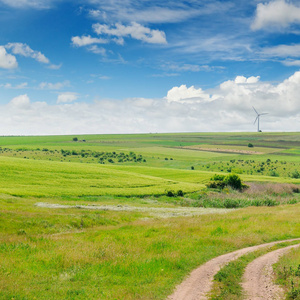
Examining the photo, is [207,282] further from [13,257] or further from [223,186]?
[223,186]

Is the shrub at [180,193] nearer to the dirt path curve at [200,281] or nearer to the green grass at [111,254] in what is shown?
the green grass at [111,254]

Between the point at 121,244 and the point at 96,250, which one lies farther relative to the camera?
the point at 121,244

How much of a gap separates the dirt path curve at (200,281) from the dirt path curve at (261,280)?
1487 millimetres

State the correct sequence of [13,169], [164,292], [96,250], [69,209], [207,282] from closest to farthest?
[164,292] → [207,282] → [96,250] → [69,209] → [13,169]

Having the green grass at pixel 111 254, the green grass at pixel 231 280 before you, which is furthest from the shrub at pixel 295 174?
the green grass at pixel 231 280

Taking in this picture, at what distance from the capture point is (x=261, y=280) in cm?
1702

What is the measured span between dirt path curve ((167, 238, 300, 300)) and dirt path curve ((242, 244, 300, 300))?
1.49 metres

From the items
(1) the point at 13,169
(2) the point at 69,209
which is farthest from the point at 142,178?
(2) the point at 69,209

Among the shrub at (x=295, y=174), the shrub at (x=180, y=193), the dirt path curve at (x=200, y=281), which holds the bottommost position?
the shrub at (x=295, y=174)

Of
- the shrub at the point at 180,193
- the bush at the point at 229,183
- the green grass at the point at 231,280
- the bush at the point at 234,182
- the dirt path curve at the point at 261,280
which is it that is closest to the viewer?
the green grass at the point at 231,280

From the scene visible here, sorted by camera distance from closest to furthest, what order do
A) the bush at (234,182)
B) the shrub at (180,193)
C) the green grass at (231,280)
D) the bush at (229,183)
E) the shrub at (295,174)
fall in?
the green grass at (231,280), the shrub at (180,193), the bush at (229,183), the bush at (234,182), the shrub at (295,174)

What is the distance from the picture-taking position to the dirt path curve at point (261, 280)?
14969 mm

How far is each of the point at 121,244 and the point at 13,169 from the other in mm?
70157

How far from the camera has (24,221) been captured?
107 ft
